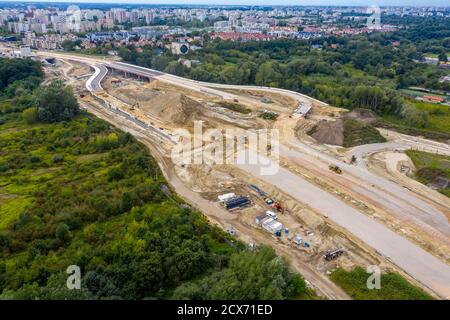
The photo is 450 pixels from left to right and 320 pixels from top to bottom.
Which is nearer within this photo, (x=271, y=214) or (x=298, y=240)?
(x=298, y=240)

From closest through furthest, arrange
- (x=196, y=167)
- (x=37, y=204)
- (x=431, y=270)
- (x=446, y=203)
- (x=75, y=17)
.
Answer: (x=431, y=270), (x=37, y=204), (x=446, y=203), (x=196, y=167), (x=75, y=17)

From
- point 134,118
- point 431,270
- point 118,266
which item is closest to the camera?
point 118,266

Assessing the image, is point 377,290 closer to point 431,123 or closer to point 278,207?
point 278,207

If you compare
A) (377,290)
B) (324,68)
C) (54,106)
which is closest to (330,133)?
(377,290)
